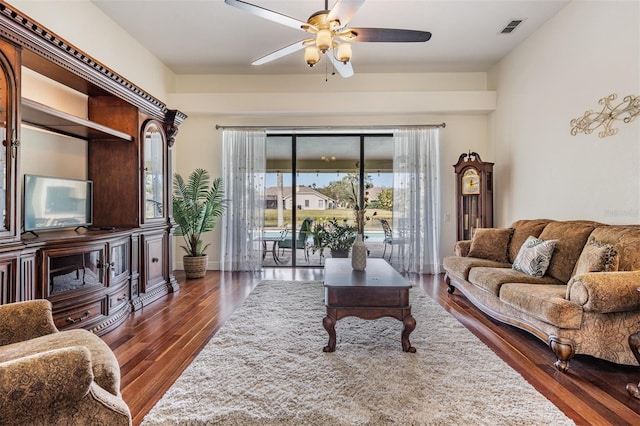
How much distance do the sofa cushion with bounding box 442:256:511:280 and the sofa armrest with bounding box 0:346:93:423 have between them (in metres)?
3.55

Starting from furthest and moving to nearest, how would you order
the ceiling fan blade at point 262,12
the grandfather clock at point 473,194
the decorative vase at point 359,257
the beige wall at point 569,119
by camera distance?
the grandfather clock at point 473,194
the decorative vase at point 359,257
the beige wall at point 569,119
the ceiling fan blade at point 262,12

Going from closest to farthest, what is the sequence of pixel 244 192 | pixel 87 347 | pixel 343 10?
pixel 87 347
pixel 343 10
pixel 244 192

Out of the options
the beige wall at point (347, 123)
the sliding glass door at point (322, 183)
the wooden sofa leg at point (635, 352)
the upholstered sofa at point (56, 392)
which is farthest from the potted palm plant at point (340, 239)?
the upholstered sofa at point (56, 392)

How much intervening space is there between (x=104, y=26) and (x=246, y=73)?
2.08 metres

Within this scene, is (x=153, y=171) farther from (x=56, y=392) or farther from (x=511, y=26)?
(x=511, y=26)

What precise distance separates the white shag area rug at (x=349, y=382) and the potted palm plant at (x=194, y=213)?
2444mm

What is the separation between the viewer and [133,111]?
155 inches

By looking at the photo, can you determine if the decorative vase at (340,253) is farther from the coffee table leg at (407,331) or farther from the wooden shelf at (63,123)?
the wooden shelf at (63,123)

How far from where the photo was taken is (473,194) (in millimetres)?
5145

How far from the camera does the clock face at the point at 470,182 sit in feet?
16.7

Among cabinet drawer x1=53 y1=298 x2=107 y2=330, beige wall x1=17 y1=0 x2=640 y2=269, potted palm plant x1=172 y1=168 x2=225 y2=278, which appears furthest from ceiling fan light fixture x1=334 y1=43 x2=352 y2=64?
potted palm plant x1=172 y1=168 x2=225 y2=278

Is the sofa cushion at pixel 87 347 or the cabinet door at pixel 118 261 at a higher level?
the cabinet door at pixel 118 261

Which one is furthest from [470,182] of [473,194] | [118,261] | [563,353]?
[118,261]

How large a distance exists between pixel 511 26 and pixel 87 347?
5257 millimetres
